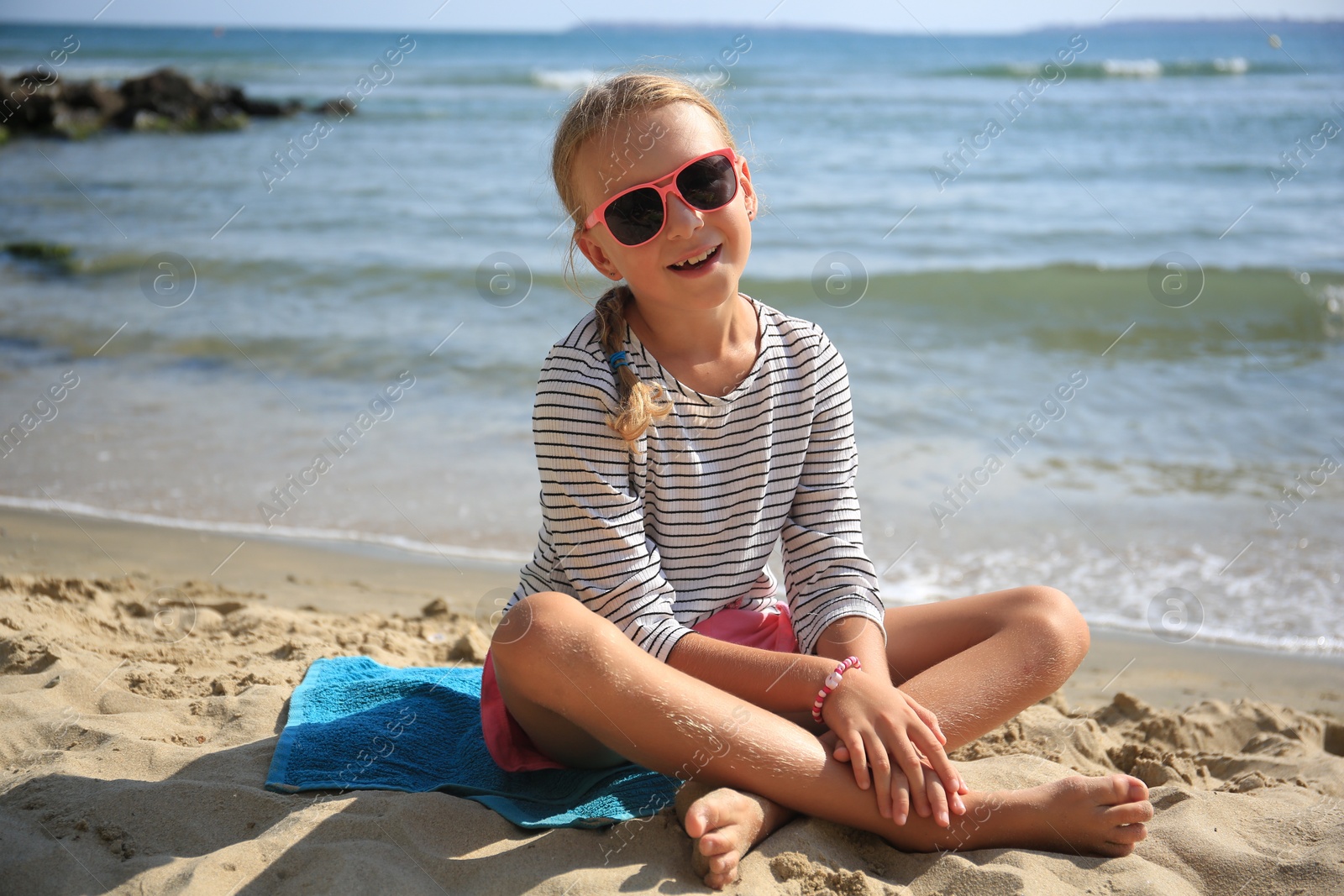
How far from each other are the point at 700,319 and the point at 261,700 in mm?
1565

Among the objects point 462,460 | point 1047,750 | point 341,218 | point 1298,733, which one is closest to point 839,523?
point 1047,750

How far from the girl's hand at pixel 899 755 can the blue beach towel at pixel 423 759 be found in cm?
50

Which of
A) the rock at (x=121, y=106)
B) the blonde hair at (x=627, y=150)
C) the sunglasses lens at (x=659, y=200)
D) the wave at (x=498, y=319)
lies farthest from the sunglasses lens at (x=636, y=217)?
the rock at (x=121, y=106)

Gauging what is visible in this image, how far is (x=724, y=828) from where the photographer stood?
199 centimetres

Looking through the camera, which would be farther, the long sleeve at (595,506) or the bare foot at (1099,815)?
the long sleeve at (595,506)

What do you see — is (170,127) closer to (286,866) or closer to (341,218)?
(341,218)

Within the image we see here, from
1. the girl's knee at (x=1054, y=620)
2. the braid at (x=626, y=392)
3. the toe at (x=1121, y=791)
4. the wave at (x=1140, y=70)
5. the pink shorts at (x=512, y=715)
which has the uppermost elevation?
the wave at (x=1140, y=70)

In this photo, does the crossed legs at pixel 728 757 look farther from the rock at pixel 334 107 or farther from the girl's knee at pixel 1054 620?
the rock at pixel 334 107

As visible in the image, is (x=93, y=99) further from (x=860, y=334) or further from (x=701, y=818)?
(x=701, y=818)

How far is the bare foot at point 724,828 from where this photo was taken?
6.39 ft

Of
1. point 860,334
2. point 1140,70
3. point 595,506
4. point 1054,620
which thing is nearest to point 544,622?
point 595,506

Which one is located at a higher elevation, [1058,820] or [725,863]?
[1058,820]

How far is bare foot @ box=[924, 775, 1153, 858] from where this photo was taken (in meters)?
2.10

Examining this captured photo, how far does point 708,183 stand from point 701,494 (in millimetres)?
702
